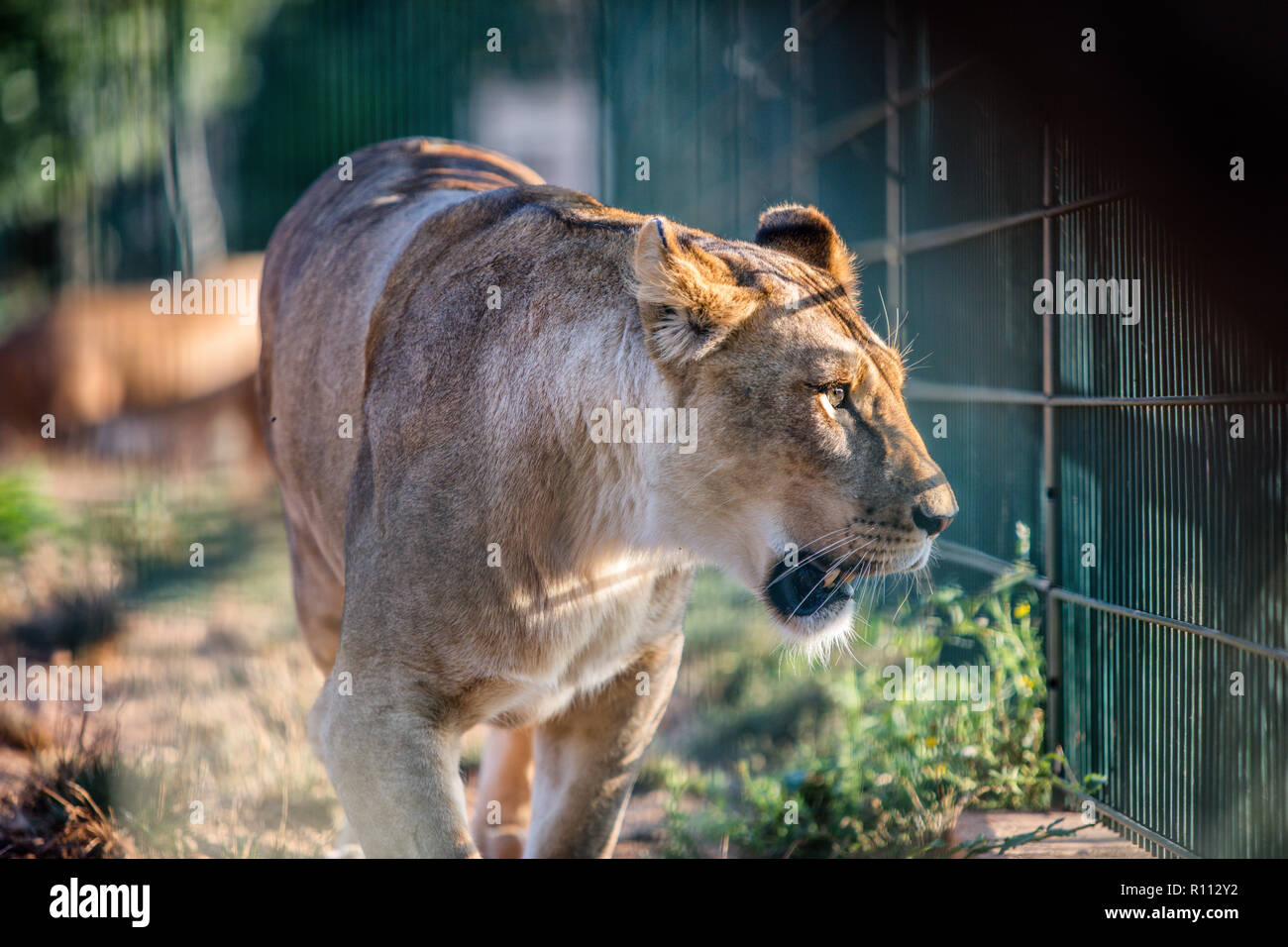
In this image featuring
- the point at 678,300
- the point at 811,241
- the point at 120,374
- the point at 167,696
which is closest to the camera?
the point at 678,300

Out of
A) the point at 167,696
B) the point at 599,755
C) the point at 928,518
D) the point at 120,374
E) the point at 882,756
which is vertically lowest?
the point at 882,756

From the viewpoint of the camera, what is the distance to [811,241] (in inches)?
127

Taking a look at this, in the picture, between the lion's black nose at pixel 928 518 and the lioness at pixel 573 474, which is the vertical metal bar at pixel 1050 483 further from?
the lion's black nose at pixel 928 518

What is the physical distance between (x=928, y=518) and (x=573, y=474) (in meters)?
0.83

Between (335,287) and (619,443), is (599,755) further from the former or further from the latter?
(335,287)

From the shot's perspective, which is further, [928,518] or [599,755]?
[599,755]

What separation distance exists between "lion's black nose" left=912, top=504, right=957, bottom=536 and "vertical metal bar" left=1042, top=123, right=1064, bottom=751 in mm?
1691

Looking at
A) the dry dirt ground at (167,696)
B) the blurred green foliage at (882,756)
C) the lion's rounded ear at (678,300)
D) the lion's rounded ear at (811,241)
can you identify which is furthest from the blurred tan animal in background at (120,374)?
the lion's rounded ear at (678,300)

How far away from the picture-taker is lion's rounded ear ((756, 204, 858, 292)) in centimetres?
321

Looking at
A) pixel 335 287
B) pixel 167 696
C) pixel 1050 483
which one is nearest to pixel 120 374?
pixel 167 696

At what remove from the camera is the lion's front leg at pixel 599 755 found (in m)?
3.31

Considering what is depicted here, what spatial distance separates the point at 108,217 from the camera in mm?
7727
